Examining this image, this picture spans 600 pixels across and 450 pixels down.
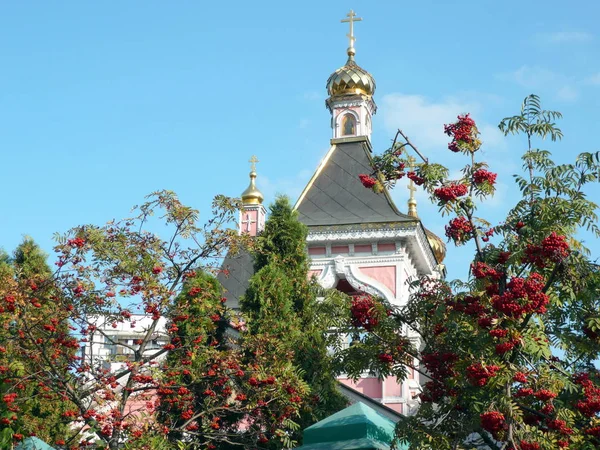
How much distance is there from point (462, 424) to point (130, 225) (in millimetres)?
4421

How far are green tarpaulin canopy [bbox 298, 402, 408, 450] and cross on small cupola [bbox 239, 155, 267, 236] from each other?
1339cm

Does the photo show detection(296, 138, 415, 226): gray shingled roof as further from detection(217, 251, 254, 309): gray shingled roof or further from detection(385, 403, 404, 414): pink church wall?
detection(385, 403, 404, 414): pink church wall

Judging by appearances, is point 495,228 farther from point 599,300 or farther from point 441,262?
point 441,262

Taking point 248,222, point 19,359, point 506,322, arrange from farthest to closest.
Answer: point 248,222 < point 19,359 < point 506,322

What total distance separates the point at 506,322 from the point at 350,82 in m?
17.0

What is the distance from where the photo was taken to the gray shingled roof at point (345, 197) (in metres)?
21.5

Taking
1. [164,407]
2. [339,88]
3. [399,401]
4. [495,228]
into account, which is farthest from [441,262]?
[495,228]

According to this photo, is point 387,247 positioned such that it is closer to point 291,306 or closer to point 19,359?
point 291,306

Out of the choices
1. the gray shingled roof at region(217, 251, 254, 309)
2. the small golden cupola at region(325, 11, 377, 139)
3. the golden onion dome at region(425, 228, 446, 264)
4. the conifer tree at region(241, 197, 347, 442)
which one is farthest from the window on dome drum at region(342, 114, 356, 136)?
the conifer tree at region(241, 197, 347, 442)

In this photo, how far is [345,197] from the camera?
872 inches

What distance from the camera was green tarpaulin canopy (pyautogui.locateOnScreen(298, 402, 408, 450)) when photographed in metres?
8.30

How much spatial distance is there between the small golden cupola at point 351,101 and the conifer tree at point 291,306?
976 cm

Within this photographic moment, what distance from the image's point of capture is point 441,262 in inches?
1218

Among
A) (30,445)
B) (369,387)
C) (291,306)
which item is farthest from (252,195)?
(30,445)
